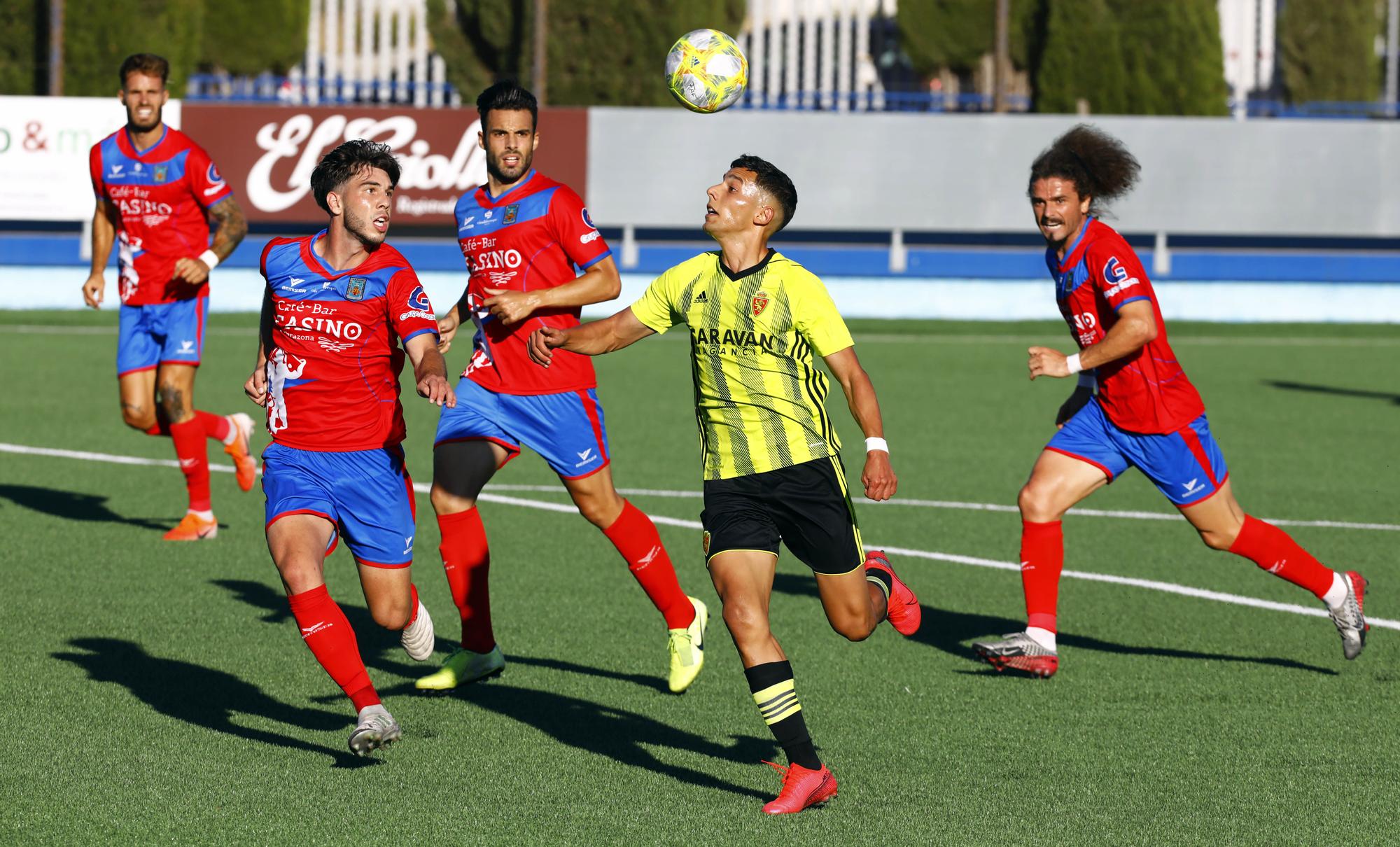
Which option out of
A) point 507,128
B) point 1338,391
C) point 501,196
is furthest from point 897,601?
point 1338,391

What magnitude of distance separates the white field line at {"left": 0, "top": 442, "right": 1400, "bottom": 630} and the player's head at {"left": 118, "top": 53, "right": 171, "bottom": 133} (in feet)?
9.83

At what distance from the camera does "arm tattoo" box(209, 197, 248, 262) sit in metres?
9.13

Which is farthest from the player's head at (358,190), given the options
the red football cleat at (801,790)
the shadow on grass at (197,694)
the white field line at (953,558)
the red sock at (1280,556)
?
the red sock at (1280,556)

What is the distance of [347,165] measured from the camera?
5.79 metres

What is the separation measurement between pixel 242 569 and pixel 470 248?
2.64 metres

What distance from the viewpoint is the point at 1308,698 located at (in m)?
6.64

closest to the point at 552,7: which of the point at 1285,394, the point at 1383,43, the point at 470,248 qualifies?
the point at 1285,394

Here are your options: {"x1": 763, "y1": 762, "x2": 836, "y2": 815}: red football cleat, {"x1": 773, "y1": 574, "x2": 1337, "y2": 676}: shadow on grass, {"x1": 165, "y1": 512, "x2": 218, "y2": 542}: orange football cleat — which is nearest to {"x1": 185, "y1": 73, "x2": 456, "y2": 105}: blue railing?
{"x1": 165, "y1": 512, "x2": 218, "y2": 542}: orange football cleat

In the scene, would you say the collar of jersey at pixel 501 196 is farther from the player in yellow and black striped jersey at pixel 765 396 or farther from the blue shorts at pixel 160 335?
the blue shorts at pixel 160 335

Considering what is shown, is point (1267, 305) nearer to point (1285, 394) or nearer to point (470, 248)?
point (1285, 394)

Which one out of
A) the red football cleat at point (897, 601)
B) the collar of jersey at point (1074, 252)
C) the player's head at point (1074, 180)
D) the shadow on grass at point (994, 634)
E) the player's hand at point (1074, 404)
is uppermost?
the player's head at point (1074, 180)

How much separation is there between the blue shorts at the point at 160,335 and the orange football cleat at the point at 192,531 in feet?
2.79

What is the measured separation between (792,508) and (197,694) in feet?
7.91

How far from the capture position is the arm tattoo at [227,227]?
913cm
